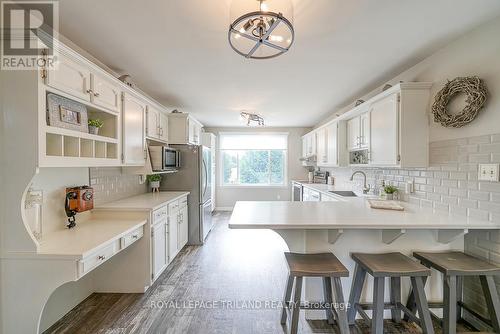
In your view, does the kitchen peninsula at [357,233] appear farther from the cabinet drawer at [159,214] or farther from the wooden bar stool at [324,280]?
the cabinet drawer at [159,214]

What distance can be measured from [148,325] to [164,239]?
3.24 feet

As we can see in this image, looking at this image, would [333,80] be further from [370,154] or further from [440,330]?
[440,330]

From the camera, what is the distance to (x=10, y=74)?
144 centimetres

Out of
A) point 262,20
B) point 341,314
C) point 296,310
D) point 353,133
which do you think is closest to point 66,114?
point 262,20

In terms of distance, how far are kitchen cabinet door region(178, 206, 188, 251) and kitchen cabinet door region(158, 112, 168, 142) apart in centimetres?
113

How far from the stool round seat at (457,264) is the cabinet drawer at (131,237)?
2.47 meters

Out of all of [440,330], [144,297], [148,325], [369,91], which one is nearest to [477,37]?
[369,91]

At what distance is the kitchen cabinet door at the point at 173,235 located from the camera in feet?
9.64

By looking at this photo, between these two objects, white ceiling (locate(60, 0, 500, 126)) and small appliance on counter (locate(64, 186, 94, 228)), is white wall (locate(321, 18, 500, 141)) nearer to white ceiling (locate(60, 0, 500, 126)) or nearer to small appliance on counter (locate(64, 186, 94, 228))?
white ceiling (locate(60, 0, 500, 126))

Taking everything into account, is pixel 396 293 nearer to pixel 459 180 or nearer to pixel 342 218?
pixel 342 218

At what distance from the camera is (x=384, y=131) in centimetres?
247

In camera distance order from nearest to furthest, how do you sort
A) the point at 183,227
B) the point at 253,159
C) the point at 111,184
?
the point at 111,184 → the point at 183,227 → the point at 253,159

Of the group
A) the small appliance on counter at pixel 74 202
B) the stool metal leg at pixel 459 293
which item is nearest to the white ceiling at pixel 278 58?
the small appliance on counter at pixel 74 202

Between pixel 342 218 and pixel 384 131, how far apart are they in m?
1.25
